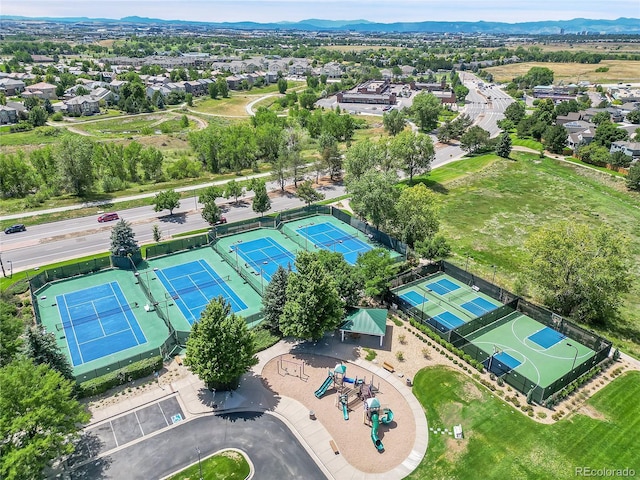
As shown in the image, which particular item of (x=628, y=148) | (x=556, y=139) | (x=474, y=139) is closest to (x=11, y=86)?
(x=474, y=139)

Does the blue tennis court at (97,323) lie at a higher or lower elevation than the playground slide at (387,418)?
lower

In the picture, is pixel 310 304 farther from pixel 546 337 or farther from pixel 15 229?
pixel 15 229

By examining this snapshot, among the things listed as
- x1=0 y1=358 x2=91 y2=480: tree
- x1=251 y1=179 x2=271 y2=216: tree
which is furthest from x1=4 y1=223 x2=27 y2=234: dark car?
x1=0 y1=358 x2=91 y2=480: tree

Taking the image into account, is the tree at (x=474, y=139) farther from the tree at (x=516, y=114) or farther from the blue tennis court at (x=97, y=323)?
the blue tennis court at (x=97, y=323)

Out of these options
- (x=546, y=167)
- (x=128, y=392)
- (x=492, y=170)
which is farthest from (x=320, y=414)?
(x=546, y=167)

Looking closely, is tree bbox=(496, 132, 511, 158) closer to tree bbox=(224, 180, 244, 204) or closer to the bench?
tree bbox=(224, 180, 244, 204)

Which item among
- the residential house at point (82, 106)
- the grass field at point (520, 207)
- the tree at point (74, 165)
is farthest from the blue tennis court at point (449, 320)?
the residential house at point (82, 106)
